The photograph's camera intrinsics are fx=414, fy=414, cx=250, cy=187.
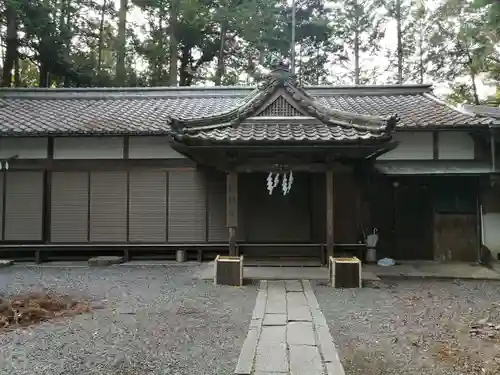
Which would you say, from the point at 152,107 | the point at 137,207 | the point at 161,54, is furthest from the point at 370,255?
the point at 161,54

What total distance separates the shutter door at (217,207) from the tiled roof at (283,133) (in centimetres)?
238

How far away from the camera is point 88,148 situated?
1157 centimetres

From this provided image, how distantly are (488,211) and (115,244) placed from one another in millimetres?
Result: 10043

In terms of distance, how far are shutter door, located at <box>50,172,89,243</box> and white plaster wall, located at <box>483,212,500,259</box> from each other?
10.8 meters

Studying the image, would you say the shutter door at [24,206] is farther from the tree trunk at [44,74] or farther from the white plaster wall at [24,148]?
the tree trunk at [44,74]

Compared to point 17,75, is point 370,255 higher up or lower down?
lower down

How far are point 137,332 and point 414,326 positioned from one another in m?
3.70

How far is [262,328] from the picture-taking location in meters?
5.39

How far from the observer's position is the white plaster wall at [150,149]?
1152 cm

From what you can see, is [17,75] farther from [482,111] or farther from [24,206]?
[482,111]

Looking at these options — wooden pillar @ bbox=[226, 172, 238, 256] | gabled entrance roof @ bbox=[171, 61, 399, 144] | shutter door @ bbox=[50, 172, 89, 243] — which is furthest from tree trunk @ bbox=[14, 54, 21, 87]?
wooden pillar @ bbox=[226, 172, 238, 256]

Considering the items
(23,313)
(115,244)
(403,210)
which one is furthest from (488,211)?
(23,313)

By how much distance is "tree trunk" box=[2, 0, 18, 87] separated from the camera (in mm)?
18170

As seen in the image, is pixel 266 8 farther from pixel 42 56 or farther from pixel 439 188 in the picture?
pixel 439 188
